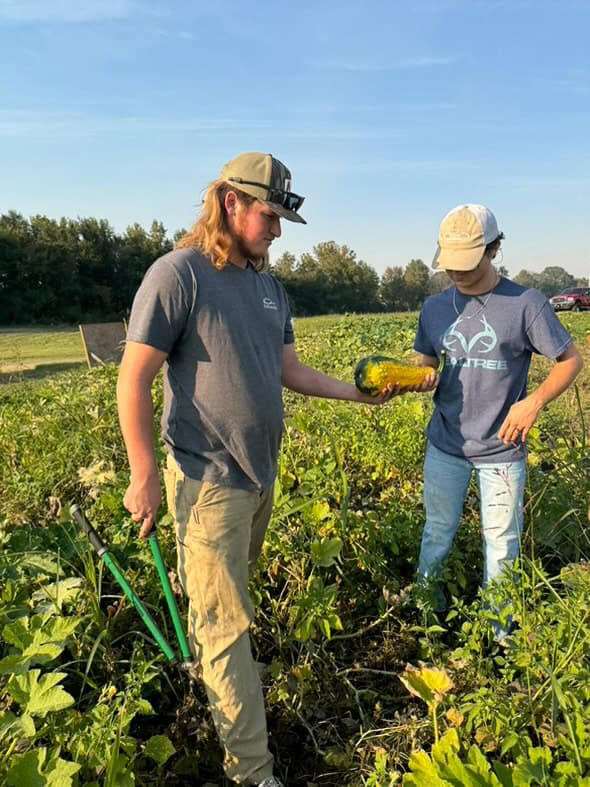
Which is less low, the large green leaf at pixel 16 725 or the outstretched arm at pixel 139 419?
the outstretched arm at pixel 139 419

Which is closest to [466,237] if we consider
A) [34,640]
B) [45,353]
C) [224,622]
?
[224,622]

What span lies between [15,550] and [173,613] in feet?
3.54

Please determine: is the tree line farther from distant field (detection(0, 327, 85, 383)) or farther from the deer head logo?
the deer head logo

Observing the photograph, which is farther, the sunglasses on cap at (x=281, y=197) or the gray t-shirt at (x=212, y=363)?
the sunglasses on cap at (x=281, y=197)

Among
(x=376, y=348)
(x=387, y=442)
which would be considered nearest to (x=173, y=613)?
(x=387, y=442)

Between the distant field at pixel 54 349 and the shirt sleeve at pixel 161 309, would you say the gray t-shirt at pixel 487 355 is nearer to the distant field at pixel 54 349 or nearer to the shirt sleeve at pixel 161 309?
the shirt sleeve at pixel 161 309

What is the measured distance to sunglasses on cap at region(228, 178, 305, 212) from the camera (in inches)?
79.7

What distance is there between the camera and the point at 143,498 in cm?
193

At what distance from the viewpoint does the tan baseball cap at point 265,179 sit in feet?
6.64

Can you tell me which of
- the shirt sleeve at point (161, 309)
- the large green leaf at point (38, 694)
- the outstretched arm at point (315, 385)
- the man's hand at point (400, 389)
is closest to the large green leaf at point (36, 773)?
the large green leaf at point (38, 694)

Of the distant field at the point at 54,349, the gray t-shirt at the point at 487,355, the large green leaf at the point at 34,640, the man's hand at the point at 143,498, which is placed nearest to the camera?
the large green leaf at the point at 34,640

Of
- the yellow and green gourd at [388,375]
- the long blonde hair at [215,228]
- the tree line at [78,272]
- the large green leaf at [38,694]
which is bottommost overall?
the large green leaf at [38,694]

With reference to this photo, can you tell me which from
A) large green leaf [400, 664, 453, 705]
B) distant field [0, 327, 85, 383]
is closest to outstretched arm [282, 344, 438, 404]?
large green leaf [400, 664, 453, 705]

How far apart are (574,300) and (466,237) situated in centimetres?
3761
